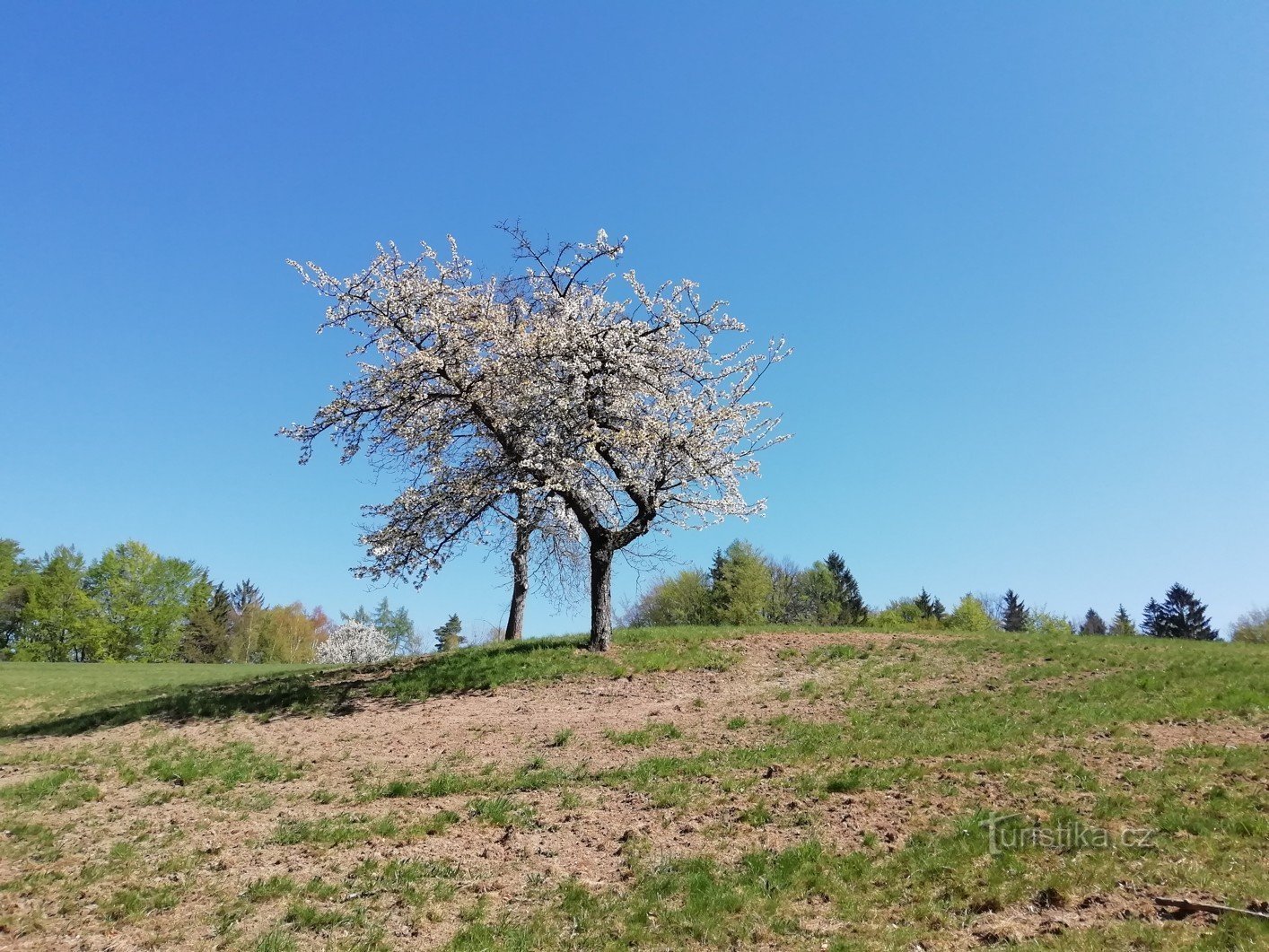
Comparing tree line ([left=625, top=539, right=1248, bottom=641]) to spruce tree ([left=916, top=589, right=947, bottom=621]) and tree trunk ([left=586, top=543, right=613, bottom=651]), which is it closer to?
spruce tree ([left=916, top=589, right=947, bottom=621])

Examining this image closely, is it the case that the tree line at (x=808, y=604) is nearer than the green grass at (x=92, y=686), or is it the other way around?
the green grass at (x=92, y=686)

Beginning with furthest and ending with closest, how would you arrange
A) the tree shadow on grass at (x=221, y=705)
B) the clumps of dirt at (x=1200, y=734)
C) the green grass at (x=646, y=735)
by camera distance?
the tree shadow on grass at (x=221, y=705), the green grass at (x=646, y=735), the clumps of dirt at (x=1200, y=734)

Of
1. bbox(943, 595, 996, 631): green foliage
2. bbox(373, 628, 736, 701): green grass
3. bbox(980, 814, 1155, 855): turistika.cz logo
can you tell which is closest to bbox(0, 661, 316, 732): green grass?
bbox(373, 628, 736, 701): green grass

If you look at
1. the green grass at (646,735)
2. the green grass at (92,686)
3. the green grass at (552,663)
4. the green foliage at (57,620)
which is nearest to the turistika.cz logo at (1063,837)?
the green grass at (646,735)

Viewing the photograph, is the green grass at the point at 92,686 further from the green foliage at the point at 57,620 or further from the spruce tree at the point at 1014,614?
the spruce tree at the point at 1014,614

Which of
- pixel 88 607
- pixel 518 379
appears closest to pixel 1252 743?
pixel 518 379

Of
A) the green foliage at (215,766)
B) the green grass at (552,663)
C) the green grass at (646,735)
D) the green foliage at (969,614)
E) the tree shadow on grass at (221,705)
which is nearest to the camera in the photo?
the green foliage at (215,766)

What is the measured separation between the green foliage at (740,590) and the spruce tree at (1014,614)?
49.0 meters

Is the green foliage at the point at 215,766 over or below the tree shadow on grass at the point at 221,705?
below

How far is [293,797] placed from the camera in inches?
420

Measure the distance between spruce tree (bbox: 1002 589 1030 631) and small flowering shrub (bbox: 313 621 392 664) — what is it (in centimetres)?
8109

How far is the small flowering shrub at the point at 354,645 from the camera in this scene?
6388cm

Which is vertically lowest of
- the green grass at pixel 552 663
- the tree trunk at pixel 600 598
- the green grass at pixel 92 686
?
the green grass at pixel 92 686

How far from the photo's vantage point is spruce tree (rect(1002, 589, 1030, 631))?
96.1 meters
